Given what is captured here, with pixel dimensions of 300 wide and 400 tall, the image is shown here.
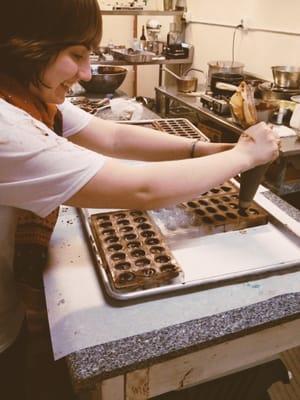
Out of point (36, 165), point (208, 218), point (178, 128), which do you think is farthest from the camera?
point (178, 128)

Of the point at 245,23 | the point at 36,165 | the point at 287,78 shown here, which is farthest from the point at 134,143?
the point at 245,23

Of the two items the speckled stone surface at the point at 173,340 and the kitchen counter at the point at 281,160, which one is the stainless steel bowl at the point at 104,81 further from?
the speckled stone surface at the point at 173,340

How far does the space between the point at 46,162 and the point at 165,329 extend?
35cm

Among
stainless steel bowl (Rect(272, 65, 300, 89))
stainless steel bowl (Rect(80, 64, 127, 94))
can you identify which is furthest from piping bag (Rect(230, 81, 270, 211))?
stainless steel bowl (Rect(80, 64, 127, 94))

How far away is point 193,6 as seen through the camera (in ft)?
12.8

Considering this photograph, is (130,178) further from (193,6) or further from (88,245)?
(193,6)

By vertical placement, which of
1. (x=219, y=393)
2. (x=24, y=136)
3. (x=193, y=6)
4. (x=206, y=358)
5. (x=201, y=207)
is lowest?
(x=219, y=393)

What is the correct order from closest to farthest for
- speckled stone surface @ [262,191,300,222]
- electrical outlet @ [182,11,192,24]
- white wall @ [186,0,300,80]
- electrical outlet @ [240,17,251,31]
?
speckled stone surface @ [262,191,300,222]
white wall @ [186,0,300,80]
electrical outlet @ [240,17,251,31]
electrical outlet @ [182,11,192,24]

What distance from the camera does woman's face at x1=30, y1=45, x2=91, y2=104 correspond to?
2.22ft

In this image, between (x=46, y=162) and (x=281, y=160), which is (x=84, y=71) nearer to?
(x=46, y=162)

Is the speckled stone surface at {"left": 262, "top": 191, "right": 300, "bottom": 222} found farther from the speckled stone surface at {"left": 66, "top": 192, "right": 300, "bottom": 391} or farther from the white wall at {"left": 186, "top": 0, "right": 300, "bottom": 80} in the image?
the white wall at {"left": 186, "top": 0, "right": 300, "bottom": 80}

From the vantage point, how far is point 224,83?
2.51 meters

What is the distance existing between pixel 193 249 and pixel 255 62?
265 cm

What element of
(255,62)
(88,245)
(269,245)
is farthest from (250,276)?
(255,62)
